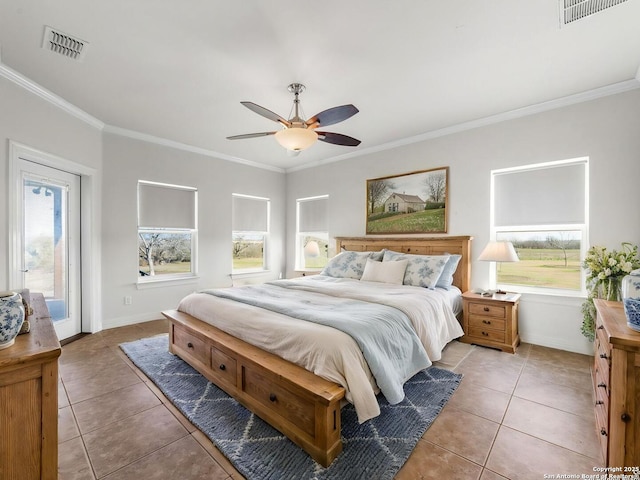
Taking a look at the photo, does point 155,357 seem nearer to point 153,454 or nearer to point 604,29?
point 153,454

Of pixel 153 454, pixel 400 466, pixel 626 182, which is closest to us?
pixel 400 466

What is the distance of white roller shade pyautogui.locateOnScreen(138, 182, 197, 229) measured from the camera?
416 centimetres

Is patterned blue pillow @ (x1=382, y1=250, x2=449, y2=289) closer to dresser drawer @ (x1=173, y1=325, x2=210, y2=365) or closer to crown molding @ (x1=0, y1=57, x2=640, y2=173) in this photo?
crown molding @ (x1=0, y1=57, x2=640, y2=173)

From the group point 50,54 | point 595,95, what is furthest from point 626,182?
point 50,54

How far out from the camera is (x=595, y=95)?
2887 mm

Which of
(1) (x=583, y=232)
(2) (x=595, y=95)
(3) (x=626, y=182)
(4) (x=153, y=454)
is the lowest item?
(4) (x=153, y=454)

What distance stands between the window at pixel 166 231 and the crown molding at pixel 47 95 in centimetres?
91

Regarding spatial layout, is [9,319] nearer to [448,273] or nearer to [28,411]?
Answer: [28,411]

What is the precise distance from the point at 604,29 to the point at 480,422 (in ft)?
9.62

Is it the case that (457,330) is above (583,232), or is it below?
below

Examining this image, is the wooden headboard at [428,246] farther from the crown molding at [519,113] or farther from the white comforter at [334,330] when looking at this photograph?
the crown molding at [519,113]

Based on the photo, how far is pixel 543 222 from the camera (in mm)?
3258

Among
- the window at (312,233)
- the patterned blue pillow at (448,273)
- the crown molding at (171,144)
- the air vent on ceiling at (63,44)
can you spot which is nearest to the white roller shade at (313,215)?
the window at (312,233)

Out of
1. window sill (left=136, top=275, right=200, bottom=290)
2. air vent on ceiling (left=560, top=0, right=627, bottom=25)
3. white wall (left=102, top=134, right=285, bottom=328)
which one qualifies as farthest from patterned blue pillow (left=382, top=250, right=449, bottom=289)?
window sill (left=136, top=275, right=200, bottom=290)
